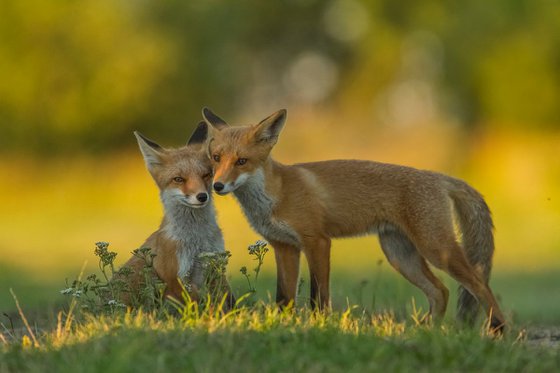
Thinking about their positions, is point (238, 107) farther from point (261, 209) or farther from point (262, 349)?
point (262, 349)

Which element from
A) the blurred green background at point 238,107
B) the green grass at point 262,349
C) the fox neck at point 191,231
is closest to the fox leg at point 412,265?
the fox neck at point 191,231

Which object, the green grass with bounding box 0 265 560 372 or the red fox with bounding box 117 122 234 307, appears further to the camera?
the red fox with bounding box 117 122 234 307

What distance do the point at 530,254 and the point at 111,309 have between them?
1215 cm

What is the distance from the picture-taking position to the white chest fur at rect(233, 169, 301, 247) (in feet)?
23.4

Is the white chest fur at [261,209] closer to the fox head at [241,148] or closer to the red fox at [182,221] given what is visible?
the fox head at [241,148]

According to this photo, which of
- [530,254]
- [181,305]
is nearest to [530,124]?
[530,254]

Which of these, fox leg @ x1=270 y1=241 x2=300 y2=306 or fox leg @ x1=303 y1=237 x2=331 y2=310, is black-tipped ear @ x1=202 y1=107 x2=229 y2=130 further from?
fox leg @ x1=303 y1=237 x2=331 y2=310

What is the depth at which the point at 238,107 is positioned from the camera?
3416 centimetres

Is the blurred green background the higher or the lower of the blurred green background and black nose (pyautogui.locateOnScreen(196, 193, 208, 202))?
the higher

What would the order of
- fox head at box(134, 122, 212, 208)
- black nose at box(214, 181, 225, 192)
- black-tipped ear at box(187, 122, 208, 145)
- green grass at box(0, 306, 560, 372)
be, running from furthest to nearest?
black-tipped ear at box(187, 122, 208, 145) < fox head at box(134, 122, 212, 208) < black nose at box(214, 181, 225, 192) < green grass at box(0, 306, 560, 372)

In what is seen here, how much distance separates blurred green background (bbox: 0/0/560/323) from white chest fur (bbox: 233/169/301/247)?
23.5 feet

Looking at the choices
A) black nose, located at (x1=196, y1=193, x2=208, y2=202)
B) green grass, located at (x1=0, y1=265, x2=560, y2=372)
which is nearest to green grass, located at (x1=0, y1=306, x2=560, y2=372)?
green grass, located at (x1=0, y1=265, x2=560, y2=372)

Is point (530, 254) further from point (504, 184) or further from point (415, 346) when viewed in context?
point (415, 346)

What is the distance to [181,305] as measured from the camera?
21.3 feet
